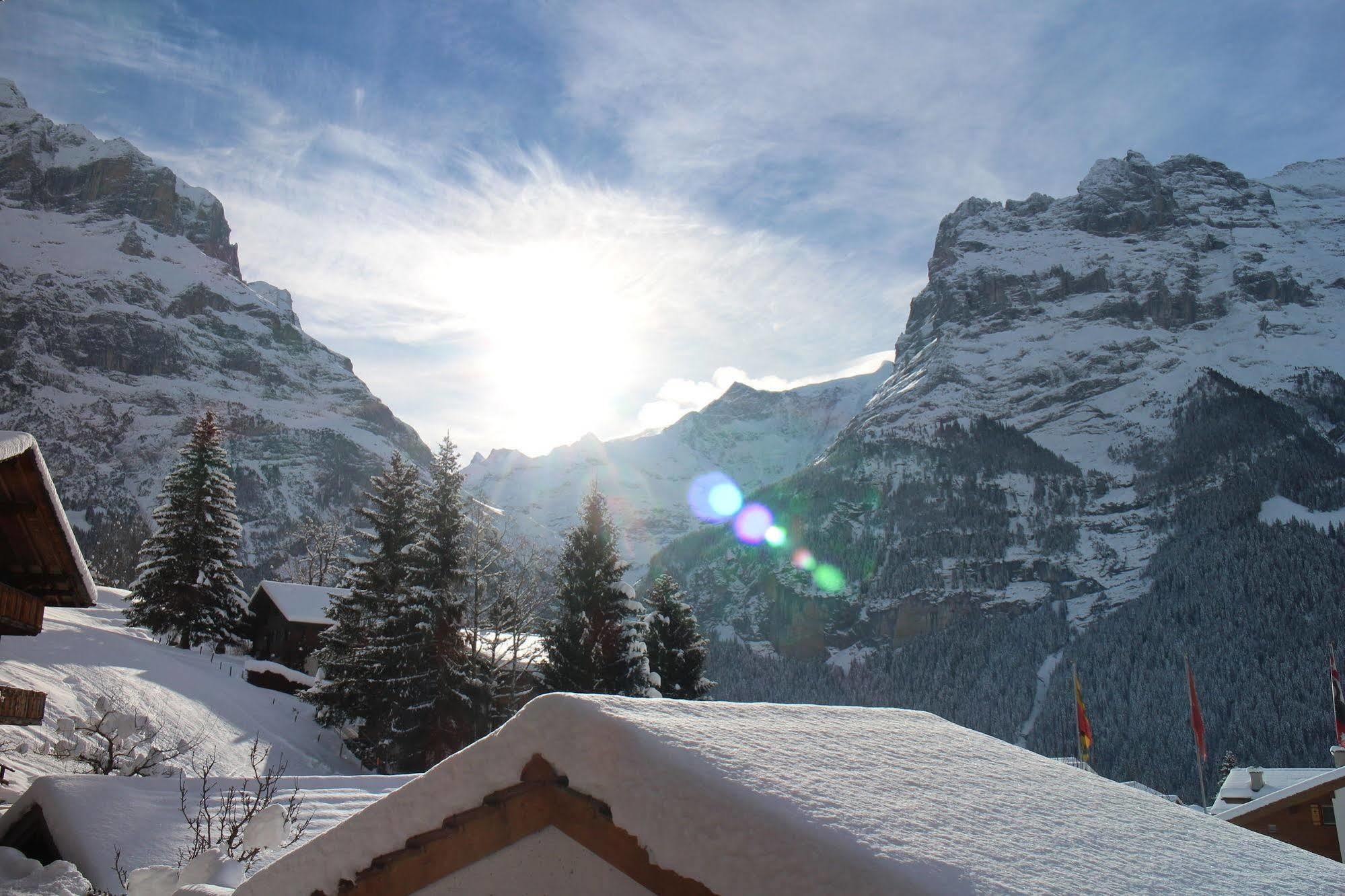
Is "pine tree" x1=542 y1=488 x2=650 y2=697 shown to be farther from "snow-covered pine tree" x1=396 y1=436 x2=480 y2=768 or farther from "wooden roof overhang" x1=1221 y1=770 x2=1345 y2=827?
"wooden roof overhang" x1=1221 y1=770 x2=1345 y2=827

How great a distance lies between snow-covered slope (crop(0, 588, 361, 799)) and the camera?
16562mm

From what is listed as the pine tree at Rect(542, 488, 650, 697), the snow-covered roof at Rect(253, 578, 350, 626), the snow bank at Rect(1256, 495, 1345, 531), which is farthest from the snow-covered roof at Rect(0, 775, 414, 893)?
the snow bank at Rect(1256, 495, 1345, 531)

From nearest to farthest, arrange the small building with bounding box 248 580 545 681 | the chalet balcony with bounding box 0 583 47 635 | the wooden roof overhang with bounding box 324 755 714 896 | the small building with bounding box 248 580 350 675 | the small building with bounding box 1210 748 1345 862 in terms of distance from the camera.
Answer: the wooden roof overhang with bounding box 324 755 714 896 < the chalet balcony with bounding box 0 583 47 635 < the small building with bounding box 1210 748 1345 862 < the small building with bounding box 248 580 545 681 < the small building with bounding box 248 580 350 675

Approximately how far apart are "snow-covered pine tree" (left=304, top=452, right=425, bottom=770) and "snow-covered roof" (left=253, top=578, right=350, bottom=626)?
13.8 m

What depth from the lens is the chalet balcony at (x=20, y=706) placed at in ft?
33.2

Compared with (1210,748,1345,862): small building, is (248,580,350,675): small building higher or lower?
higher

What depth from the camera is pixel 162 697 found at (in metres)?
20.2

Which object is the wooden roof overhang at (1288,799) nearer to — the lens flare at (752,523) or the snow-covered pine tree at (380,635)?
the snow-covered pine tree at (380,635)

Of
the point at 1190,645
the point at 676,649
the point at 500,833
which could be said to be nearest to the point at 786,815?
the point at 500,833

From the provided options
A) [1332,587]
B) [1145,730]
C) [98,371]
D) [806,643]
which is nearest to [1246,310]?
[1332,587]

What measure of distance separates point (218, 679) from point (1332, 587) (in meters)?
128

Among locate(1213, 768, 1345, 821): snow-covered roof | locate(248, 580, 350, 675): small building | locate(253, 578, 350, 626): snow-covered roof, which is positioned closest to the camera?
locate(1213, 768, 1345, 821): snow-covered roof

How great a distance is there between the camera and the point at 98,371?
178125 mm

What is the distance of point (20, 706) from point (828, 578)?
155344 millimetres
